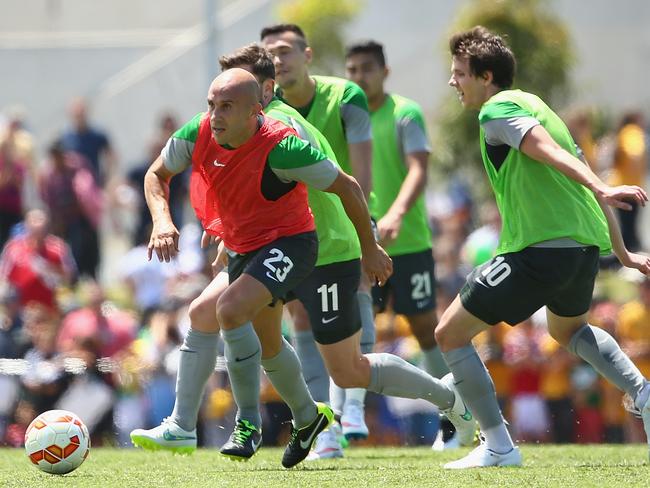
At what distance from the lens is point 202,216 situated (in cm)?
764

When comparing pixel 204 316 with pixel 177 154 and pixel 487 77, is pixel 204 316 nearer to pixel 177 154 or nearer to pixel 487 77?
pixel 177 154

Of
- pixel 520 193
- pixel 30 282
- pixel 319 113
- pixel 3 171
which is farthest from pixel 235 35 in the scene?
pixel 520 193

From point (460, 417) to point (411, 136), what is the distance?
2.09m

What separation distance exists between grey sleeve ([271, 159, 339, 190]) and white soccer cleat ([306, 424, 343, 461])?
210 centimetres

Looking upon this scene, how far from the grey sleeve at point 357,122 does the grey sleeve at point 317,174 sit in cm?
161

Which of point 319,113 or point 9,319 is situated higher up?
point 319,113

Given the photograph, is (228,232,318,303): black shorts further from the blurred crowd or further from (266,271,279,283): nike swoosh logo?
the blurred crowd

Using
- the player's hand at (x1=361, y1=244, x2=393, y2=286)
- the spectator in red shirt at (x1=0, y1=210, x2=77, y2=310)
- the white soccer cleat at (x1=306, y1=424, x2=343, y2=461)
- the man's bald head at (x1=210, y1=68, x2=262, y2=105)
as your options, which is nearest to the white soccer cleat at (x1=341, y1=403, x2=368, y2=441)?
the white soccer cleat at (x1=306, y1=424, x2=343, y2=461)

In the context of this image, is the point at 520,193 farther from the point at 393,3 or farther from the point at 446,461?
the point at 393,3

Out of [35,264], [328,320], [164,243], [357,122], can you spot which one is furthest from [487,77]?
[35,264]

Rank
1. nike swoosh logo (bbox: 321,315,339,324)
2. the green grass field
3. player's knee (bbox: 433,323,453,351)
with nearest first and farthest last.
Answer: the green grass field → player's knee (bbox: 433,323,453,351) → nike swoosh logo (bbox: 321,315,339,324)

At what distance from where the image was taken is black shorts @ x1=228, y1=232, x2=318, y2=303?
712 cm

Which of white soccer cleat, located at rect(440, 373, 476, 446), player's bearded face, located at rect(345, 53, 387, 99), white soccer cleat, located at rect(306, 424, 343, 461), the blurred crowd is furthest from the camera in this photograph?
the blurred crowd

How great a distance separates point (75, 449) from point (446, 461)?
7.26ft
